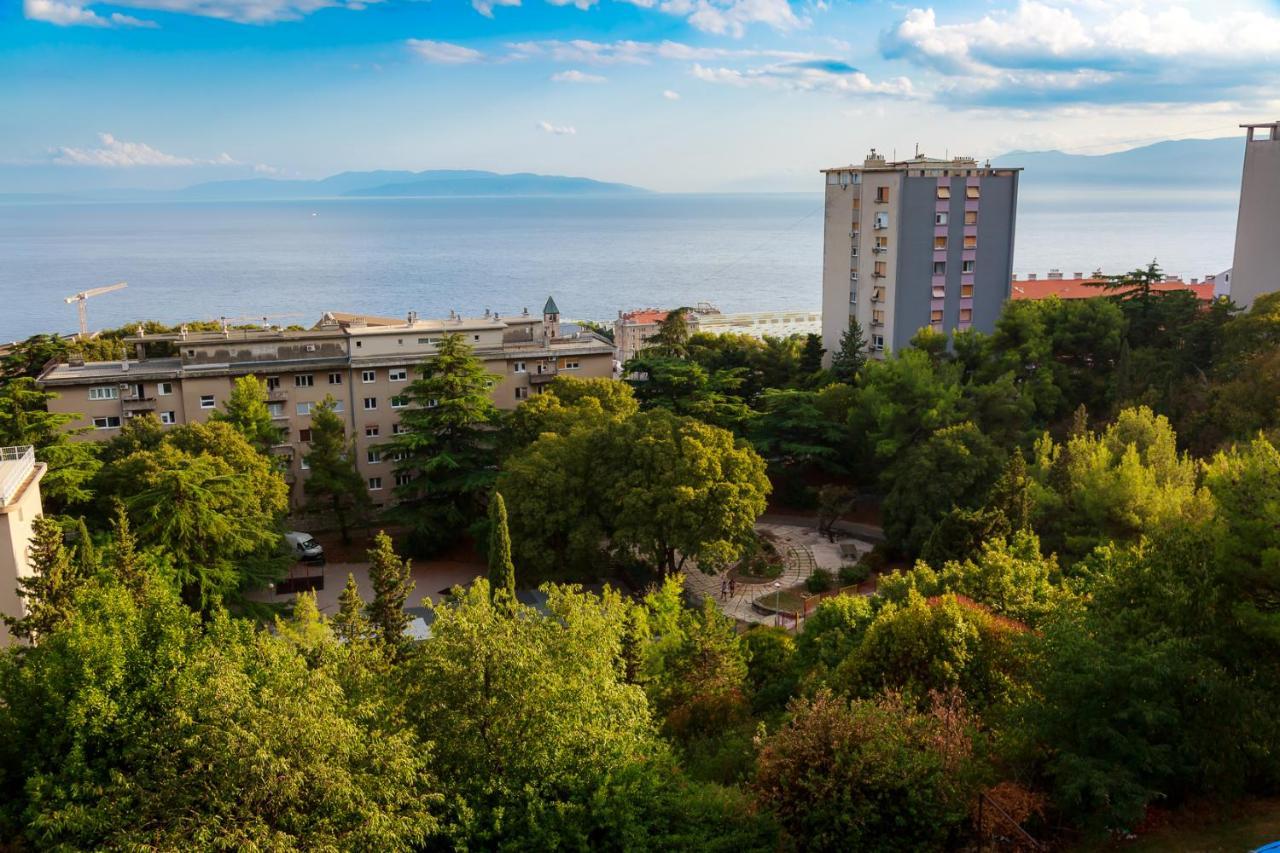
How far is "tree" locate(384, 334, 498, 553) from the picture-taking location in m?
29.2

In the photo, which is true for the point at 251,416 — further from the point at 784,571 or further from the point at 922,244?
the point at 922,244

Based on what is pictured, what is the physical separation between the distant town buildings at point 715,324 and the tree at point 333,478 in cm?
3457

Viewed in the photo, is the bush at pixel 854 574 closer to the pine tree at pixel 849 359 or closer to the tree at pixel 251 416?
the pine tree at pixel 849 359

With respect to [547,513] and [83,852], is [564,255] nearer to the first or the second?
[547,513]

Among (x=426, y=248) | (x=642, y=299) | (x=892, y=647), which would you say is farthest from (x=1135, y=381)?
(x=426, y=248)

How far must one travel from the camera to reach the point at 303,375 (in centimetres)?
3366

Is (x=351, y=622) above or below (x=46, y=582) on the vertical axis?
below

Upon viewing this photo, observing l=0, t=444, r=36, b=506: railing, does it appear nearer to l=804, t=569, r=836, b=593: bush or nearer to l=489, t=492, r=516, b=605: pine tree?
l=489, t=492, r=516, b=605: pine tree

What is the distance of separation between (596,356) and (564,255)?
141 meters

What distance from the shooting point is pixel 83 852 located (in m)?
9.39

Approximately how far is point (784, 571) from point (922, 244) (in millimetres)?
18276

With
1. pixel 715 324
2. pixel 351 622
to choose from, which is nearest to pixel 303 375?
pixel 351 622

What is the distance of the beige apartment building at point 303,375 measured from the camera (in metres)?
32.1

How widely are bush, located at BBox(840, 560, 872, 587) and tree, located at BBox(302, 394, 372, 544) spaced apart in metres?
14.5
